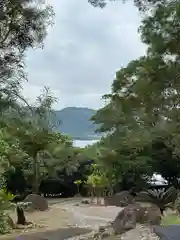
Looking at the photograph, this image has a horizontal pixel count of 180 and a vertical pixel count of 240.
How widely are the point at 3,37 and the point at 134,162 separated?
14475 millimetres

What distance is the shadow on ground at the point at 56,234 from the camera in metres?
9.61

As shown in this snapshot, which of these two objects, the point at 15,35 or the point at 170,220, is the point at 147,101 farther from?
the point at 15,35

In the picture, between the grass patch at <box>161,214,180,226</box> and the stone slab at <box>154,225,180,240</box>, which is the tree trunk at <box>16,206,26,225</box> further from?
the stone slab at <box>154,225,180,240</box>

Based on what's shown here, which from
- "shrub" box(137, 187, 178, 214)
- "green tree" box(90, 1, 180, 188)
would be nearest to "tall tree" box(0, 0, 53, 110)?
"green tree" box(90, 1, 180, 188)

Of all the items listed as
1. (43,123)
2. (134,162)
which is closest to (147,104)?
(43,123)

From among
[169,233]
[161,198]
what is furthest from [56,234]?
[169,233]

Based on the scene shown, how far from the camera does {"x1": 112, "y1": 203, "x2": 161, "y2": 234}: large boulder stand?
8523 mm

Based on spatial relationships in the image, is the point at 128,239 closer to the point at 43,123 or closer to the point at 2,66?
the point at 43,123

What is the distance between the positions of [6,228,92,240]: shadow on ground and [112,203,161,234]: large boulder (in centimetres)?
152

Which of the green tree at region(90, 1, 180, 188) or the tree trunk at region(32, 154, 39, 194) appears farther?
the tree trunk at region(32, 154, 39, 194)

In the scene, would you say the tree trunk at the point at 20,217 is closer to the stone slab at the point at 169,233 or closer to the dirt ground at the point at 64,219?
the dirt ground at the point at 64,219

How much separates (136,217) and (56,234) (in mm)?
2427

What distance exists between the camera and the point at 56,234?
1018 centimetres

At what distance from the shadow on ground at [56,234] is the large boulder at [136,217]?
1.52 metres
